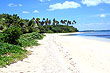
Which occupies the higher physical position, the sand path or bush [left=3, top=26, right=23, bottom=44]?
bush [left=3, top=26, right=23, bottom=44]

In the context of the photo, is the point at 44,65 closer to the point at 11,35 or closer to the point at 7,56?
the point at 7,56

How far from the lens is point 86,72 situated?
6527 millimetres

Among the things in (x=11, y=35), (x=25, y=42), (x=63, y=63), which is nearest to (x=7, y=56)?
(x=63, y=63)

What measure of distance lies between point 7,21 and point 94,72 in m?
28.3

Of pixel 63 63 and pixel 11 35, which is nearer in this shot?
pixel 63 63

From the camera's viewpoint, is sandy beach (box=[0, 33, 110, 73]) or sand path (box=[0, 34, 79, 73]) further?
sandy beach (box=[0, 33, 110, 73])

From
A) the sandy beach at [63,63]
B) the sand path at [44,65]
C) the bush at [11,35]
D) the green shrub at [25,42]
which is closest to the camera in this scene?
the sand path at [44,65]

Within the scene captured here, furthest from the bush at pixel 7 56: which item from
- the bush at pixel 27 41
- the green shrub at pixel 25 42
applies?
the bush at pixel 27 41

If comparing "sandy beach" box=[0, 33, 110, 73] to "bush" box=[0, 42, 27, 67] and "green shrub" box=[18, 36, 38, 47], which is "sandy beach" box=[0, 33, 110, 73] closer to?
"bush" box=[0, 42, 27, 67]

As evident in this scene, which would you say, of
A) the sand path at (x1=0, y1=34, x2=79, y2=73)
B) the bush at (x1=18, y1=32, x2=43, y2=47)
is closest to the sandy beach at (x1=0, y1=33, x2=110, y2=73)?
the sand path at (x1=0, y1=34, x2=79, y2=73)

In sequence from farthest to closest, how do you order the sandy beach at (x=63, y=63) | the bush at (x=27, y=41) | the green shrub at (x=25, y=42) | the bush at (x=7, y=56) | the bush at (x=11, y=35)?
the bush at (x=27, y=41) → the green shrub at (x=25, y=42) → the bush at (x=11, y=35) → the bush at (x=7, y=56) → the sandy beach at (x=63, y=63)

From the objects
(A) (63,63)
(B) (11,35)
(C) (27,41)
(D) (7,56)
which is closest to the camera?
(A) (63,63)

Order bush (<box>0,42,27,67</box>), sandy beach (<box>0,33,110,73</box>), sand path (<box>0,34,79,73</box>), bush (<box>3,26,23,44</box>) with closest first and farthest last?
sand path (<box>0,34,79,73</box>), sandy beach (<box>0,33,110,73</box>), bush (<box>0,42,27,67</box>), bush (<box>3,26,23,44</box>)

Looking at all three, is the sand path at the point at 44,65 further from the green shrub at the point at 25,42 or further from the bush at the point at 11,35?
the green shrub at the point at 25,42
